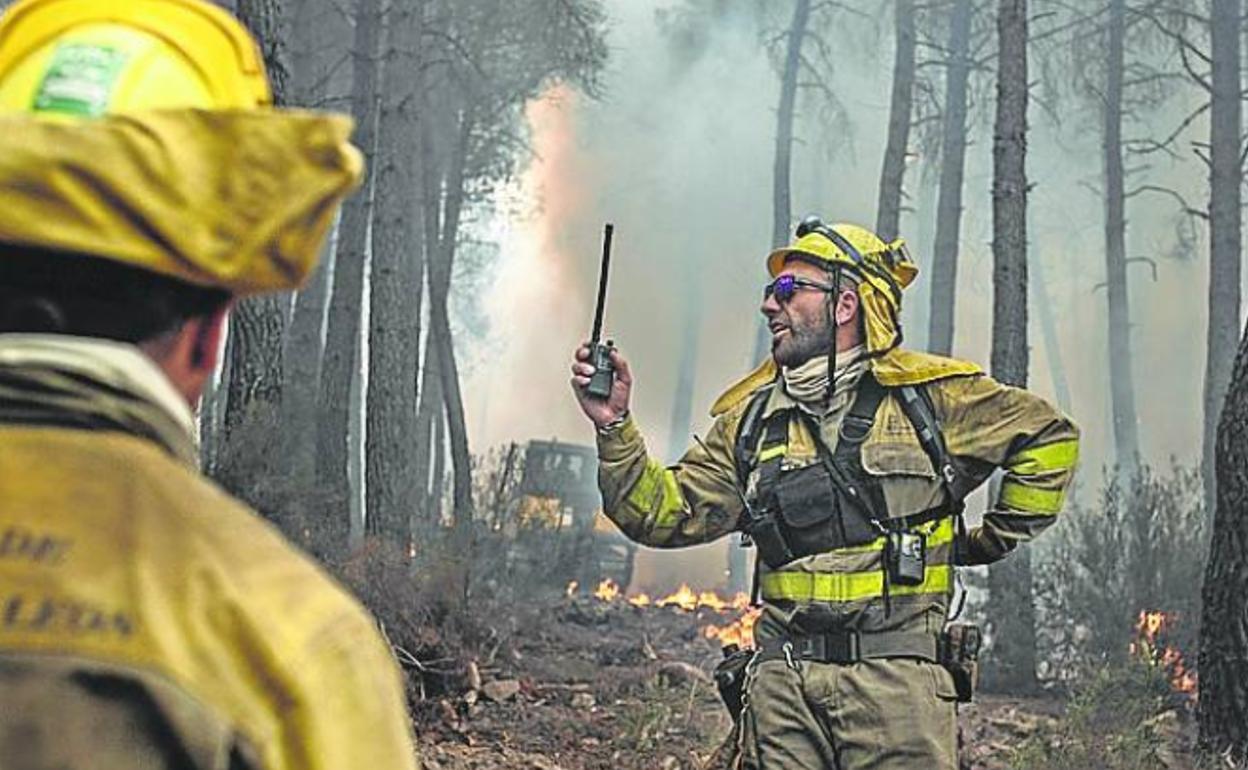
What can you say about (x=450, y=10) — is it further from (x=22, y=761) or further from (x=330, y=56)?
(x=22, y=761)

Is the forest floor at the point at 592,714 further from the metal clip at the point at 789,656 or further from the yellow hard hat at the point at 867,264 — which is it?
the yellow hard hat at the point at 867,264

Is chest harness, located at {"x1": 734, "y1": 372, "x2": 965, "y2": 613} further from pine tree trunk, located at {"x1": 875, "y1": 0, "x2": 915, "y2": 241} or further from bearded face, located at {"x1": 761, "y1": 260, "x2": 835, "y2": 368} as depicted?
pine tree trunk, located at {"x1": 875, "y1": 0, "x2": 915, "y2": 241}

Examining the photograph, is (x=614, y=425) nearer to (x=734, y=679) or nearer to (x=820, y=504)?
(x=820, y=504)

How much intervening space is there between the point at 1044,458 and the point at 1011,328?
23.7ft

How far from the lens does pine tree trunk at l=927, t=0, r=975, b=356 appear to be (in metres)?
20.7

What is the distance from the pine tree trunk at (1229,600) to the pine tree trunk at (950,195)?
1315cm

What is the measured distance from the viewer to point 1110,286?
23.7 meters

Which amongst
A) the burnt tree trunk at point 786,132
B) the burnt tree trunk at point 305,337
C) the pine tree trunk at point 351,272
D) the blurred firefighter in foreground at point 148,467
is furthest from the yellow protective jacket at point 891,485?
the burnt tree trunk at point 786,132

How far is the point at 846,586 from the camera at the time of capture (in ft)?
14.8

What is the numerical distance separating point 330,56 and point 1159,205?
864 inches

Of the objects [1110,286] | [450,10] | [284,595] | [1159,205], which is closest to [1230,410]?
[284,595]

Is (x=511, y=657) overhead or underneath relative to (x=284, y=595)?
underneath

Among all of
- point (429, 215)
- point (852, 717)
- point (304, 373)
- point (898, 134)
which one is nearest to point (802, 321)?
point (852, 717)

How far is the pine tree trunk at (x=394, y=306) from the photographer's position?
11578mm
